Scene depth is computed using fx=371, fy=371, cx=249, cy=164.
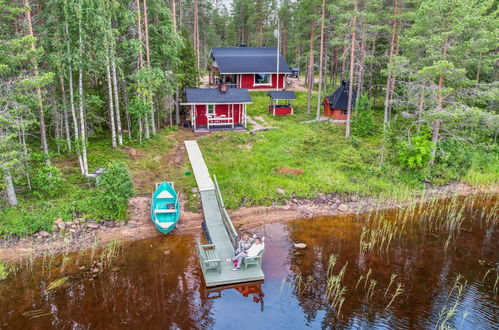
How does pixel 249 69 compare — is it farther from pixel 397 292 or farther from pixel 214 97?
pixel 397 292

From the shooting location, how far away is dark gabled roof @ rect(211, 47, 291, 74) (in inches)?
1585

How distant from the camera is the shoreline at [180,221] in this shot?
14.8 meters

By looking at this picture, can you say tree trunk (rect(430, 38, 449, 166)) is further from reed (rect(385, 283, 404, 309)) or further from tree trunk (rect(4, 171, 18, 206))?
tree trunk (rect(4, 171, 18, 206))

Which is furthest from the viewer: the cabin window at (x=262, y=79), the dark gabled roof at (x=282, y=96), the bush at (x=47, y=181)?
the cabin window at (x=262, y=79)

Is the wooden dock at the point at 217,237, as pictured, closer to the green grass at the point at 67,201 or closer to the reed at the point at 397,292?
the green grass at the point at 67,201

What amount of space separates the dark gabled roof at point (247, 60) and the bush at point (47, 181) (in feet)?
82.4

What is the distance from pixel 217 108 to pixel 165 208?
14.5m

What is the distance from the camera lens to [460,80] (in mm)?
20859

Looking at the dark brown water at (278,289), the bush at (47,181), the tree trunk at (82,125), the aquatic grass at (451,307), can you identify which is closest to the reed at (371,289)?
the dark brown water at (278,289)

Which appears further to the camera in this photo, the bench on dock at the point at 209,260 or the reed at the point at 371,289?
the bench on dock at the point at 209,260

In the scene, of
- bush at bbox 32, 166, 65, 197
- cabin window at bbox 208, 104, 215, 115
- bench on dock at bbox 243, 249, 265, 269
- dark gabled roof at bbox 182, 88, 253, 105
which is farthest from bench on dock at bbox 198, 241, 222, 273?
cabin window at bbox 208, 104, 215, 115

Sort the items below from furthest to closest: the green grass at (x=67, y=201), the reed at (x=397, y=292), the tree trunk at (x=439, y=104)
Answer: the tree trunk at (x=439, y=104), the green grass at (x=67, y=201), the reed at (x=397, y=292)

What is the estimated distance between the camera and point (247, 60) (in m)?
41.6

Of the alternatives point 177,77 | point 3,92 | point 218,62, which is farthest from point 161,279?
point 218,62
